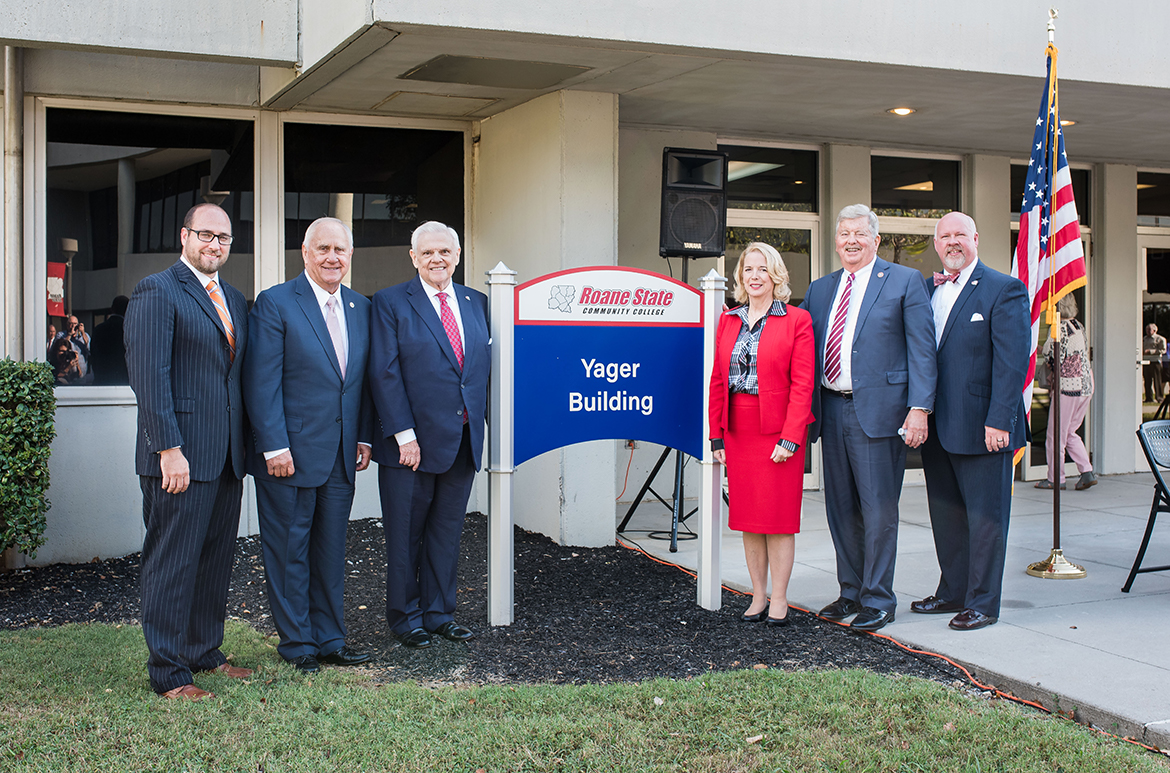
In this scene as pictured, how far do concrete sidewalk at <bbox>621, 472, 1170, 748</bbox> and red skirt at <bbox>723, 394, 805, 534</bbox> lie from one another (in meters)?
0.73

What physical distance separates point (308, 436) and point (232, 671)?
1002 mm

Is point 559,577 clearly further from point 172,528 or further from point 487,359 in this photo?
point 172,528

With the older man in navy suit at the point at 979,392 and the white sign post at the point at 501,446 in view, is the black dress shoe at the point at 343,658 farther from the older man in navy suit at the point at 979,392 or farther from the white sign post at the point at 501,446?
the older man in navy suit at the point at 979,392

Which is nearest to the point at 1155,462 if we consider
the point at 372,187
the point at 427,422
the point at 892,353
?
the point at 892,353

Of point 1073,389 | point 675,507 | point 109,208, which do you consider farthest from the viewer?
point 1073,389

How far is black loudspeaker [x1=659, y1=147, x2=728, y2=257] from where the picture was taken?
7.05m

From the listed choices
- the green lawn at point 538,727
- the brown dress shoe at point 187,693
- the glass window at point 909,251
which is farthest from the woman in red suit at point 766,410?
the glass window at point 909,251

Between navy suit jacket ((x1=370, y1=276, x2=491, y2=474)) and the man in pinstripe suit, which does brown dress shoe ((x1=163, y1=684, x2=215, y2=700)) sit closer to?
the man in pinstripe suit

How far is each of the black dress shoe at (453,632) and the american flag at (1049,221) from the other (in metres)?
3.61

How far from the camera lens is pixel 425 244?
4.62 meters

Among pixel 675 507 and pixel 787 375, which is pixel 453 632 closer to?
pixel 787 375

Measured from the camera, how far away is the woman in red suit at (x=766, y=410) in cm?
478

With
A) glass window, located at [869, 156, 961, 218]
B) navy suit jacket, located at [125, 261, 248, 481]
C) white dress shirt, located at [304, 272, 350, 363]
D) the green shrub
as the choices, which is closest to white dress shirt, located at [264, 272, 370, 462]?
white dress shirt, located at [304, 272, 350, 363]

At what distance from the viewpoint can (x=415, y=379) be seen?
456 centimetres
